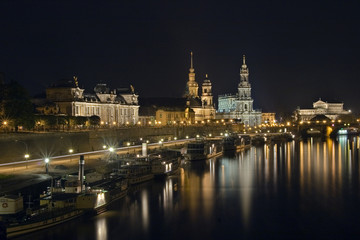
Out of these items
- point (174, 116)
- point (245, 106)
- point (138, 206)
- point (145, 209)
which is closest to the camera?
point (145, 209)

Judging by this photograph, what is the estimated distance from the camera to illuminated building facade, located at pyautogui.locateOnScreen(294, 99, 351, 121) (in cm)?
17475

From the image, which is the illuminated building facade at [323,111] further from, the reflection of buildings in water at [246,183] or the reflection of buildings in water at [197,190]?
the reflection of buildings in water at [197,190]

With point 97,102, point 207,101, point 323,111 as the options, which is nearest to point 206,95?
point 207,101

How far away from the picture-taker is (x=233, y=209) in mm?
31734

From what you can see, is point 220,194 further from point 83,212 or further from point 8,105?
point 8,105

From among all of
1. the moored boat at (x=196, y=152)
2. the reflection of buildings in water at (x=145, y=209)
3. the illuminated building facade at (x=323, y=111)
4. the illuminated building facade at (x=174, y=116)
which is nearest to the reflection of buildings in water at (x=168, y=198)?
the reflection of buildings in water at (x=145, y=209)

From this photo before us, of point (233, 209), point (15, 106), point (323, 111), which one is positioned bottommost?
point (233, 209)

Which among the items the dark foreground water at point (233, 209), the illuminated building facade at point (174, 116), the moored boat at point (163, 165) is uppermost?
the illuminated building facade at point (174, 116)

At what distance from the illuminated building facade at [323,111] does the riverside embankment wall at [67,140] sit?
342ft

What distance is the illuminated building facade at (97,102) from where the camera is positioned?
6962cm

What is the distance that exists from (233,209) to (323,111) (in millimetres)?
155658

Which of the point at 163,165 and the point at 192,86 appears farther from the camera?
the point at 192,86

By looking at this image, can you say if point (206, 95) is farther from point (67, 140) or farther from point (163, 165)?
point (163, 165)

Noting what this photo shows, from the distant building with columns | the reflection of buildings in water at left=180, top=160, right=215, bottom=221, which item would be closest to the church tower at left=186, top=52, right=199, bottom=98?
the distant building with columns
